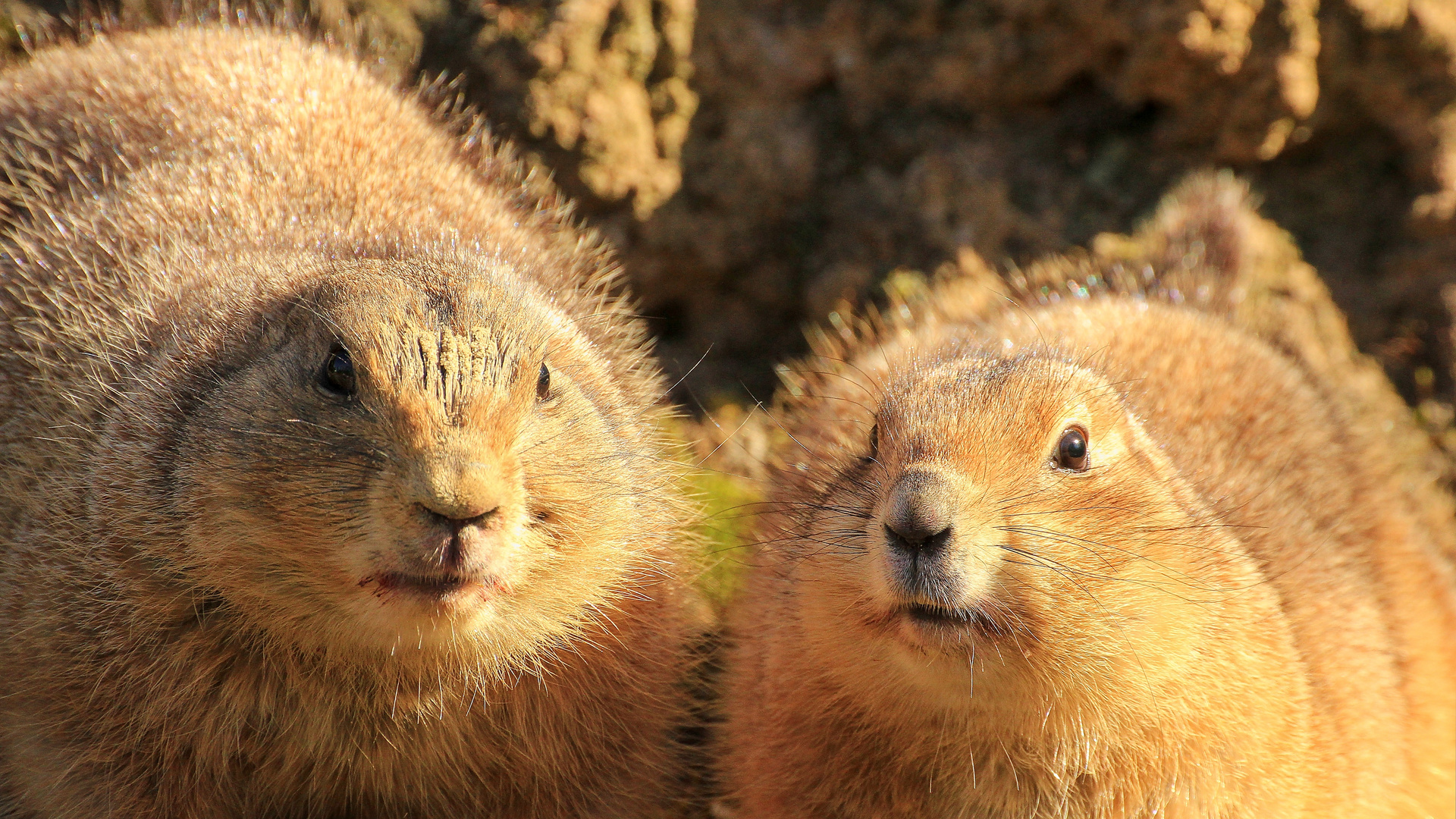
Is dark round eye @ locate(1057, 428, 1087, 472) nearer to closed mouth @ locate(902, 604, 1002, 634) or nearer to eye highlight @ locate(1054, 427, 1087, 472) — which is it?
eye highlight @ locate(1054, 427, 1087, 472)

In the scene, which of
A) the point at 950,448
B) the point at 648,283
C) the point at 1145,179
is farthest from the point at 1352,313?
the point at 950,448

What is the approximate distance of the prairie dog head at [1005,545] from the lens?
176 inches

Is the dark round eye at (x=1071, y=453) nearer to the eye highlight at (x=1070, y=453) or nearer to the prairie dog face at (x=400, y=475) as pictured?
the eye highlight at (x=1070, y=453)

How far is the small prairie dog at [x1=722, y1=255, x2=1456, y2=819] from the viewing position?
15.1ft

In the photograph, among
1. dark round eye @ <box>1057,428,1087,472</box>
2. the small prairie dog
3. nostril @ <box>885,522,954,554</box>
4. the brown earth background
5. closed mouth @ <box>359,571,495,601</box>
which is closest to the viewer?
closed mouth @ <box>359,571,495,601</box>

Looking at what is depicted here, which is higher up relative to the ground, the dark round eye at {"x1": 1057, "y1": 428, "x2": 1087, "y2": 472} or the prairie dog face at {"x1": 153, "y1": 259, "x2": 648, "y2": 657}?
the dark round eye at {"x1": 1057, "y1": 428, "x2": 1087, "y2": 472}

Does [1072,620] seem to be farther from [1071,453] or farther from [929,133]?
[929,133]

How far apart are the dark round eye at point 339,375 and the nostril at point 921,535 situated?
1.92 meters

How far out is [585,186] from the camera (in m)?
8.78

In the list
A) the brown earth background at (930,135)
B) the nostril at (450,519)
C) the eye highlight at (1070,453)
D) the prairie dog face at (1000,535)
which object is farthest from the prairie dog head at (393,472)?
the brown earth background at (930,135)

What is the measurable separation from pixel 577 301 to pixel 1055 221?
4118 mm

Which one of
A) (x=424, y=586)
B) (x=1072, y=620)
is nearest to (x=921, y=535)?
(x=1072, y=620)

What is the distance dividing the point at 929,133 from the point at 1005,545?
17.8 ft

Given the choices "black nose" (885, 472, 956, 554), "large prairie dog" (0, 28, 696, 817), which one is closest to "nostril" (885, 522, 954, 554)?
"black nose" (885, 472, 956, 554)
